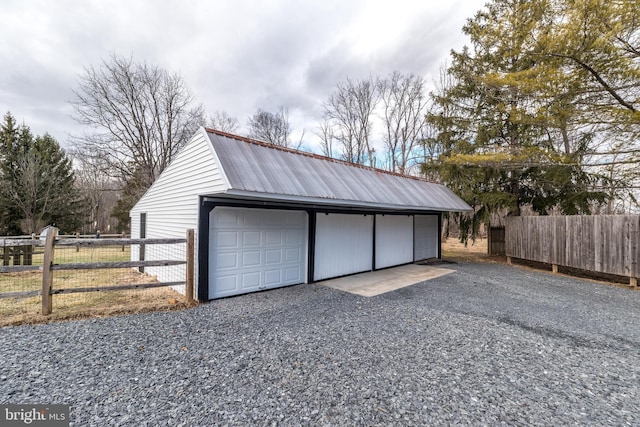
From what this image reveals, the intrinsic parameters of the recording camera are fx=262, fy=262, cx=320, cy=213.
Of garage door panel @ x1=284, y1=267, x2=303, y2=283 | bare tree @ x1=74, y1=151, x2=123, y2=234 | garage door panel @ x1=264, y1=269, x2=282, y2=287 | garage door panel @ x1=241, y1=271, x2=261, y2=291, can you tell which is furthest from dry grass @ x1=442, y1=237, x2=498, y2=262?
bare tree @ x1=74, y1=151, x2=123, y2=234

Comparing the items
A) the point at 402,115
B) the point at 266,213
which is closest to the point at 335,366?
the point at 266,213

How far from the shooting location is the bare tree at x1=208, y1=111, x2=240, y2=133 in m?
21.0

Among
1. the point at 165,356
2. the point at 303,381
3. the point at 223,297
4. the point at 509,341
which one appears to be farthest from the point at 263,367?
the point at 509,341

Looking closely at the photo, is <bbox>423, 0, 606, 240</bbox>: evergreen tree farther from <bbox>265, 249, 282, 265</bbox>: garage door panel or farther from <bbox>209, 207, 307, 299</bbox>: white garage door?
<bbox>265, 249, 282, 265</bbox>: garage door panel

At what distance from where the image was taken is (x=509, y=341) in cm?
359

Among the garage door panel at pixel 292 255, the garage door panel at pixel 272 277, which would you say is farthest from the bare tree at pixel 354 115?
the garage door panel at pixel 272 277

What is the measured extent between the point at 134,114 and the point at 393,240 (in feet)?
62.5

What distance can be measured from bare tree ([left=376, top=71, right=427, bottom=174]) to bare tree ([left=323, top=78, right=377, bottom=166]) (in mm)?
1098

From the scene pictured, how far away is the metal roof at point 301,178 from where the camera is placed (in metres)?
4.94

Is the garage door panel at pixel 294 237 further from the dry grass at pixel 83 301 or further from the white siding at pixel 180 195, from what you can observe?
the dry grass at pixel 83 301

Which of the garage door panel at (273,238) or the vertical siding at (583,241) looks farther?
the vertical siding at (583,241)

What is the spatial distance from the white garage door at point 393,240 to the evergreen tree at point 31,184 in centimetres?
2034

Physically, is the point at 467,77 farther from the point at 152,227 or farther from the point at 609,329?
the point at 152,227

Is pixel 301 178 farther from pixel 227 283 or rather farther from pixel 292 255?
pixel 227 283
